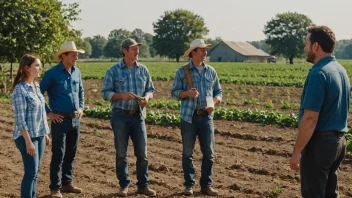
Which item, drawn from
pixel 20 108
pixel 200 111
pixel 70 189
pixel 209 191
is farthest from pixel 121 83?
pixel 209 191

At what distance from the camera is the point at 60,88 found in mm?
6703

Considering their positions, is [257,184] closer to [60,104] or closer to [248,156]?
[248,156]

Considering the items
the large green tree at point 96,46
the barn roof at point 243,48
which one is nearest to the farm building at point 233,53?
the barn roof at point 243,48

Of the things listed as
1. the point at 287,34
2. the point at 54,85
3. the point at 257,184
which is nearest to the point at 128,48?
the point at 54,85

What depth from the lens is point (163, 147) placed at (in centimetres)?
1027

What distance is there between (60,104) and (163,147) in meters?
3.90

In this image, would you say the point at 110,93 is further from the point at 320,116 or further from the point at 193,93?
the point at 320,116

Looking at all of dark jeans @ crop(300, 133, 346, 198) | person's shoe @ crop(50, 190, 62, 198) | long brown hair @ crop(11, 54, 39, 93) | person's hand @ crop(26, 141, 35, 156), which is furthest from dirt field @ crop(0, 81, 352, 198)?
dark jeans @ crop(300, 133, 346, 198)

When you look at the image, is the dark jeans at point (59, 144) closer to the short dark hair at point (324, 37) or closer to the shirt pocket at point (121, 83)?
the shirt pocket at point (121, 83)

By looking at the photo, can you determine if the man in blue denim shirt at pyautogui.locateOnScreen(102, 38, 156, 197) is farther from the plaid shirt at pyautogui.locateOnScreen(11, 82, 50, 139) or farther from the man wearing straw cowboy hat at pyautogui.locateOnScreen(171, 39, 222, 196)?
the plaid shirt at pyautogui.locateOnScreen(11, 82, 50, 139)

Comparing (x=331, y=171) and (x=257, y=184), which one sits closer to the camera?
(x=331, y=171)

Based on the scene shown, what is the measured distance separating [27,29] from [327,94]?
18815mm

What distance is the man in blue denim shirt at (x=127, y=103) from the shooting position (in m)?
6.69

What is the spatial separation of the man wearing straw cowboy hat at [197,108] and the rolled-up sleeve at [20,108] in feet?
7.13
